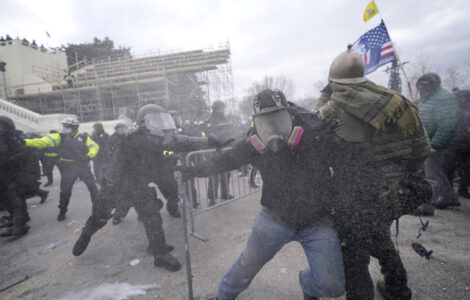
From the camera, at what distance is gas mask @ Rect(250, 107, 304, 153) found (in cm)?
156

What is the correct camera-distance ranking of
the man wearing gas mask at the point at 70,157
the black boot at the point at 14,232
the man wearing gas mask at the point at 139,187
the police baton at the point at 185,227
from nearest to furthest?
the police baton at the point at 185,227, the man wearing gas mask at the point at 139,187, the black boot at the point at 14,232, the man wearing gas mask at the point at 70,157

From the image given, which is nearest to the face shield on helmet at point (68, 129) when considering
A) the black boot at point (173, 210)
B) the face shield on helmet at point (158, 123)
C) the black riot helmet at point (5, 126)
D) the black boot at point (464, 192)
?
the black riot helmet at point (5, 126)

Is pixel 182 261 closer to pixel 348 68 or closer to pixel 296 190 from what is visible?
pixel 296 190

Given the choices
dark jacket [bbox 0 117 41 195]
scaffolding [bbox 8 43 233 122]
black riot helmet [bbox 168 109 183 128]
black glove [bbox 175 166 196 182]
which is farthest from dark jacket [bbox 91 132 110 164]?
scaffolding [bbox 8 43 233 122]

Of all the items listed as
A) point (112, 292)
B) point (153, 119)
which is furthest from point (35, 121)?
point (112, 292)

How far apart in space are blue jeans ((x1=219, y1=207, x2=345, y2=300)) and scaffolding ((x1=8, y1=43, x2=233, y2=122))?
1986 cm

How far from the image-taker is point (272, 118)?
162 centimetres

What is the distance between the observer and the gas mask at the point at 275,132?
1.56 m

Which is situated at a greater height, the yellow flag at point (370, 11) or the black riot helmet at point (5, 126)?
the yellow flag at point (370, 11)

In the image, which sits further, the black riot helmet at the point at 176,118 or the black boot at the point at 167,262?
the black riot helmet at the point at 176,118

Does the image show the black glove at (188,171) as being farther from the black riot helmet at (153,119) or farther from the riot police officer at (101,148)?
the riot police officer at (101,148)

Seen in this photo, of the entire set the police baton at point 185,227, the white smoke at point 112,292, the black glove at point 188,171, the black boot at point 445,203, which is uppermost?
the black glove at point 188,171

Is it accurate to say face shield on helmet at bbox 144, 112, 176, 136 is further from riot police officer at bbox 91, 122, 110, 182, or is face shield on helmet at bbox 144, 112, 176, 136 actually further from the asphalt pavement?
riot police officer at bbox 91, 122, 110, 182

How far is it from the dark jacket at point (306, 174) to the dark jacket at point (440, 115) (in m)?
2.74
